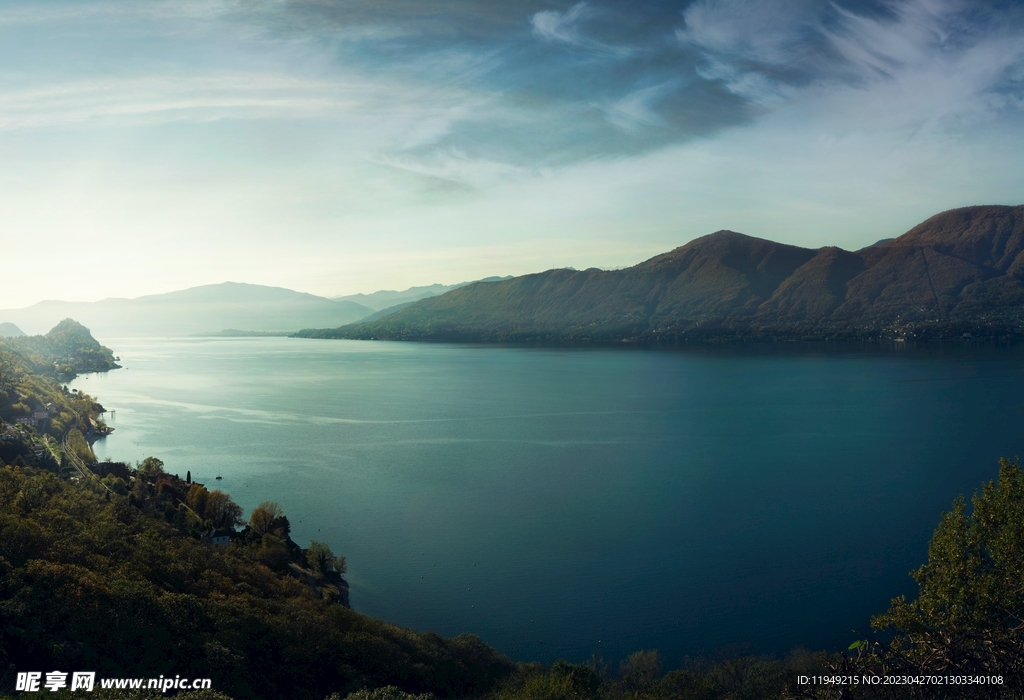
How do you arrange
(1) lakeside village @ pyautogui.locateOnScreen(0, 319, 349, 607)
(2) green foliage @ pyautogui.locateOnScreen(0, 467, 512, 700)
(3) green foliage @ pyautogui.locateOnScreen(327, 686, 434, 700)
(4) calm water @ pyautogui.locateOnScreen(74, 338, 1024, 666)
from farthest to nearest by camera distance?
(1) lakeside village @ pyautogui.locateOnScreen(0, 319, 349, 607)
(4) calm water @ pyautogui.locateOnScreen(74, 338, 1024, 666)
(2) green foliage @ pyautogui.locateOnScreen(0, 467, 512, 700)
(3) green foliage @ pyautogui.locateOnScreen(327, 686, 434, 700)

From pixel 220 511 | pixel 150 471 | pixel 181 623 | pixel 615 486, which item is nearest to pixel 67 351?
pixel 150 471

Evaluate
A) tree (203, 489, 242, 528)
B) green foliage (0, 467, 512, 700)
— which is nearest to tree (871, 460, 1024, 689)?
green foliage (0, 467, 512, 700)

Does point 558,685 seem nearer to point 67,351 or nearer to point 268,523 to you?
point 268,523

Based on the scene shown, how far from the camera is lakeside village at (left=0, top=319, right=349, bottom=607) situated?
45.3 feet

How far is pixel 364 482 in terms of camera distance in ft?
73.2

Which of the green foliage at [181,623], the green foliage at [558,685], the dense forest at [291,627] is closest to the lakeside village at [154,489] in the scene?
the dense forest at [291,627]

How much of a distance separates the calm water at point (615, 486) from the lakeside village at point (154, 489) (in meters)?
1.13

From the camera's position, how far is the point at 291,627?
9.26 meters

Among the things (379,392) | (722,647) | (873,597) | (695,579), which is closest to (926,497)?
(873,597)

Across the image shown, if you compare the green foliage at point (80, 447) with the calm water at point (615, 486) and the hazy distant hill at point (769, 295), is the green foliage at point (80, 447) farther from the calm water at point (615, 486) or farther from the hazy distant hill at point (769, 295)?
the hazy distant hill at point (769, 295)

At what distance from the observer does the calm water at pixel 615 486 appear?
12.9 metres

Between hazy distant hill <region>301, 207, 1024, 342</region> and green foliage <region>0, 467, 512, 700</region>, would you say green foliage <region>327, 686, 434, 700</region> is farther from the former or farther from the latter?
hazy distant hill <region>301, 207, 1024, 342</region>

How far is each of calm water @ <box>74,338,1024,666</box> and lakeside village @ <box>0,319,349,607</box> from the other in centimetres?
113

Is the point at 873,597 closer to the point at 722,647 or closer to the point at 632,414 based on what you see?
the point at 722,647
